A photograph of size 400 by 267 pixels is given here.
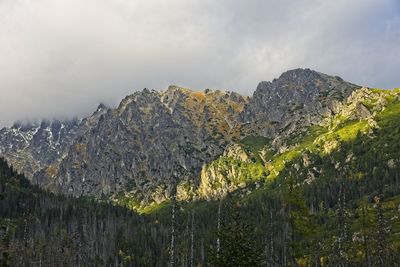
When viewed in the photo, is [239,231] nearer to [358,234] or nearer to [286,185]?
[286,185]

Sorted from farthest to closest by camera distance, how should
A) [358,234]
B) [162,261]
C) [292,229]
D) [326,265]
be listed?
[162,261] → [358,234] → [326,265] → [292,229]

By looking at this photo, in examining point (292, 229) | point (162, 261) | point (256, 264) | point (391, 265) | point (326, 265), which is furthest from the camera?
point (162, 261)

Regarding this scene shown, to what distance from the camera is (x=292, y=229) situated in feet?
197

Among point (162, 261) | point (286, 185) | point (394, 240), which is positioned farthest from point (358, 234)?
point (286, 185)

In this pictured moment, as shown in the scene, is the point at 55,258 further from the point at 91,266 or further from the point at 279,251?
the point at 279,251

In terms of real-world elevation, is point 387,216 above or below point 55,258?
above

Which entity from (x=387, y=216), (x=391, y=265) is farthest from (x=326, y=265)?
(x=387, y=216)

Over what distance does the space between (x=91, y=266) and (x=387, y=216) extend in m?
126

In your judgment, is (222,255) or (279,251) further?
(279,251)

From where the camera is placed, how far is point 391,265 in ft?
415

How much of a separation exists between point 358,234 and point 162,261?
81.2 m

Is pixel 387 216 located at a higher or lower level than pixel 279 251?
higher

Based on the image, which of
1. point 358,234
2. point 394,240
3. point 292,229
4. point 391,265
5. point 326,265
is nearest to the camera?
point 292,229

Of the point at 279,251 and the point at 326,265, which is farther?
the point at 279,251
